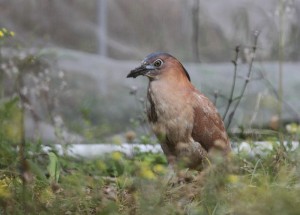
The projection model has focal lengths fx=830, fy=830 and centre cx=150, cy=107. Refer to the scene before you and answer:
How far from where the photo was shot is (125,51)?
32.0ft

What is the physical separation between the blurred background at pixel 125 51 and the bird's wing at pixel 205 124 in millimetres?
2208

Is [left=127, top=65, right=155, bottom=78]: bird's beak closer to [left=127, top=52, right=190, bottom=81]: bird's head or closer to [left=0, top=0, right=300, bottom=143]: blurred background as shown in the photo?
[left=127, top=52, right=190, bottom=81]: bird's head

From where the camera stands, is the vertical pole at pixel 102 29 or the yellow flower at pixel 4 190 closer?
the yellow flower at pixel 4 190

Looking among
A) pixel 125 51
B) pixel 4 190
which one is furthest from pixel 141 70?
pixel 125 51

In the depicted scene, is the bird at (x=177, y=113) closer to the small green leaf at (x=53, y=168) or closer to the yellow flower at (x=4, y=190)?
the small green leaf at (x=53, y=168)

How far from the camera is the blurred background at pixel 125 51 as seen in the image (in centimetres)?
758

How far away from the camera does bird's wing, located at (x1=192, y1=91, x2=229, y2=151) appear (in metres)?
4.46

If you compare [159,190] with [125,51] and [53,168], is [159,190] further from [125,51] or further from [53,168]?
[125,51]

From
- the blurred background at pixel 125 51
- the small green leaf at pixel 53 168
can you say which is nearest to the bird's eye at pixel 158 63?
the small green leaf at pixel 53 168

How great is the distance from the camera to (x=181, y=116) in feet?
14.3

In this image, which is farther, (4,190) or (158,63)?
(158,63)

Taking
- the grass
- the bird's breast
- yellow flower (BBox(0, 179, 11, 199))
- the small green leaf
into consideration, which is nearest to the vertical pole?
the grass

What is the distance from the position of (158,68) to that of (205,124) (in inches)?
15.6

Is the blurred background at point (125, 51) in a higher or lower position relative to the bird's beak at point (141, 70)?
lower
